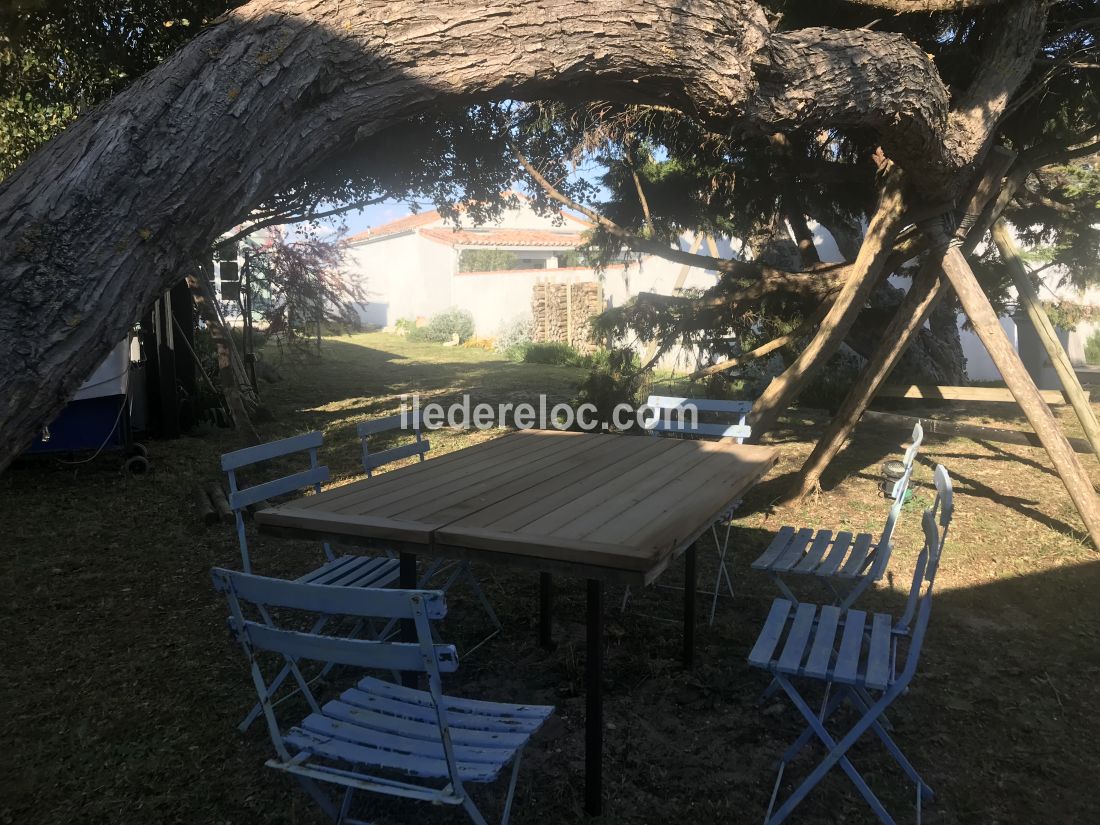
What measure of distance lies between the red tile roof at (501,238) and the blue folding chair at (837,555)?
81.8ft

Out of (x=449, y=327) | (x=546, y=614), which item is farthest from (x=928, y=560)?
(x=449, y=327)

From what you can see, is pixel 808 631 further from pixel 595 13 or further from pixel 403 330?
pixel 403 330

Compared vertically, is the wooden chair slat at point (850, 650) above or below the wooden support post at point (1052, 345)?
below

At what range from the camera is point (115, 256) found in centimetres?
232

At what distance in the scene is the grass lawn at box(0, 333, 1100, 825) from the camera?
2527 millimetres

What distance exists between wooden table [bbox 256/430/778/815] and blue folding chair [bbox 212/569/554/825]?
1.27 feet

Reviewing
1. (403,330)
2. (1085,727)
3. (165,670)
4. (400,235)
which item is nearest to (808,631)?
(1085,727)

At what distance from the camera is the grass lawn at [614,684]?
99.5 inches

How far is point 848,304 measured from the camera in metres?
5.35

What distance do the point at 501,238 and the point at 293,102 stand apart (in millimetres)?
27203

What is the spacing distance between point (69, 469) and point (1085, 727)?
7.90 m

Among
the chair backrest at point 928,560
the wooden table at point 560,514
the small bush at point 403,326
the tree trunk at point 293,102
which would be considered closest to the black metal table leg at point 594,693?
the wooden table at point 560,514

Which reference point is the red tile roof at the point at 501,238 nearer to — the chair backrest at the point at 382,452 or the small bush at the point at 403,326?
the small bush at the point at 403,326

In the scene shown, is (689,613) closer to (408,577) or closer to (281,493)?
(408,577)
